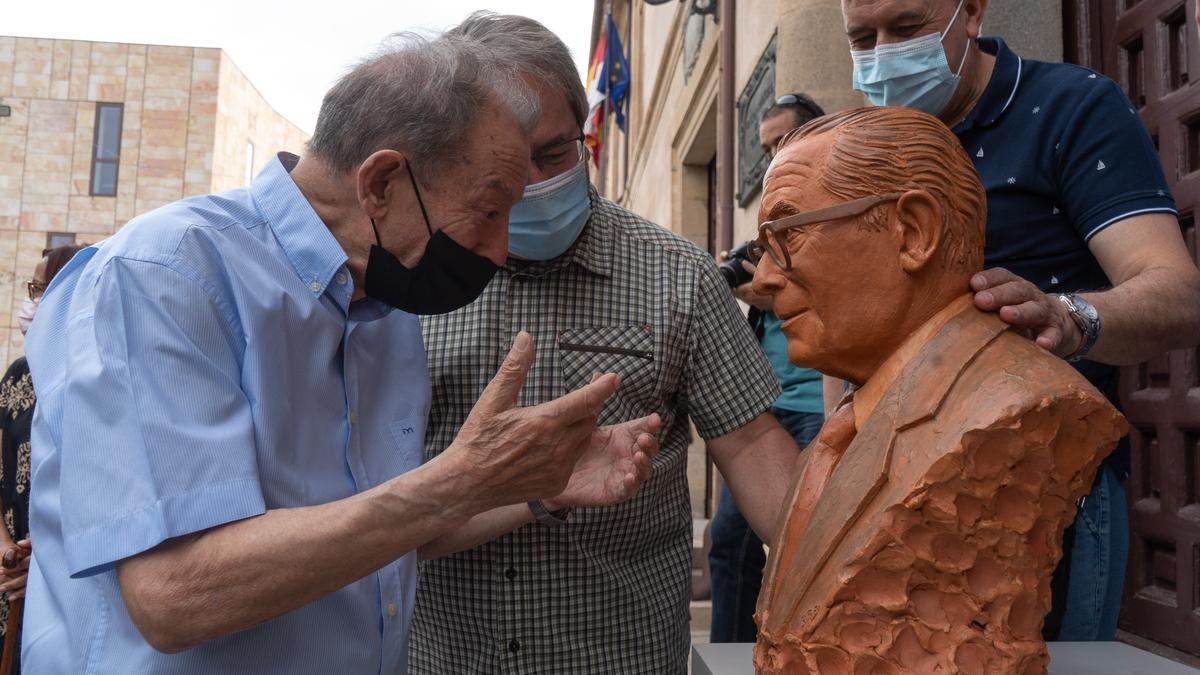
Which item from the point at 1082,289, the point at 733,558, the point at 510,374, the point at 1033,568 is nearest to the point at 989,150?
the point at 1082,289

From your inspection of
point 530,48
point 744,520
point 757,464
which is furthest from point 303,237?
point 744,520

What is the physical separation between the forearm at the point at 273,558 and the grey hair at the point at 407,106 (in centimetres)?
53

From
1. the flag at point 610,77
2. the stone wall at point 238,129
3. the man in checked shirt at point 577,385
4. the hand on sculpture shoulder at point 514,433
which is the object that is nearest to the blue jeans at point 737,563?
the man in checked shirt at point 577,385

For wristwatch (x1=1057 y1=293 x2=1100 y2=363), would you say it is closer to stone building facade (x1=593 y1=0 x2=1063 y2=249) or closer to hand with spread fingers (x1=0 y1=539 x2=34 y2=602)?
stone building facade (x1=593 y1=0 x2=1063 y2=249)

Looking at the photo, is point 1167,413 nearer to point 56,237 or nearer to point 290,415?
point 290,415

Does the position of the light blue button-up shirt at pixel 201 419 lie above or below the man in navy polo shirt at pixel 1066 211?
below

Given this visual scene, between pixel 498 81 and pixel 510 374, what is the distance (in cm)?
55

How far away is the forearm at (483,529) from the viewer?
1.88 meters

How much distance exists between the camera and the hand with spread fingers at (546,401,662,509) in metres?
1.72

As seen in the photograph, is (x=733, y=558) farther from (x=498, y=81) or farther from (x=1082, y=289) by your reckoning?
(x=498, y=81)

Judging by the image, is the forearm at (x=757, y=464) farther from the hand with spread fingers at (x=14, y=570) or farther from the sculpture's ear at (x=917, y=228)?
the hand with spread fingers at (x=14, y=570)

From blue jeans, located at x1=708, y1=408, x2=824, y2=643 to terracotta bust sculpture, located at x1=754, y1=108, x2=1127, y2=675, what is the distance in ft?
4.80

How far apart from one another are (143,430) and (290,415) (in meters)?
0.26

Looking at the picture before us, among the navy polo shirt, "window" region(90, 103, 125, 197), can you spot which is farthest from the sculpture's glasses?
"window" region(90, 103, 125, 197)
